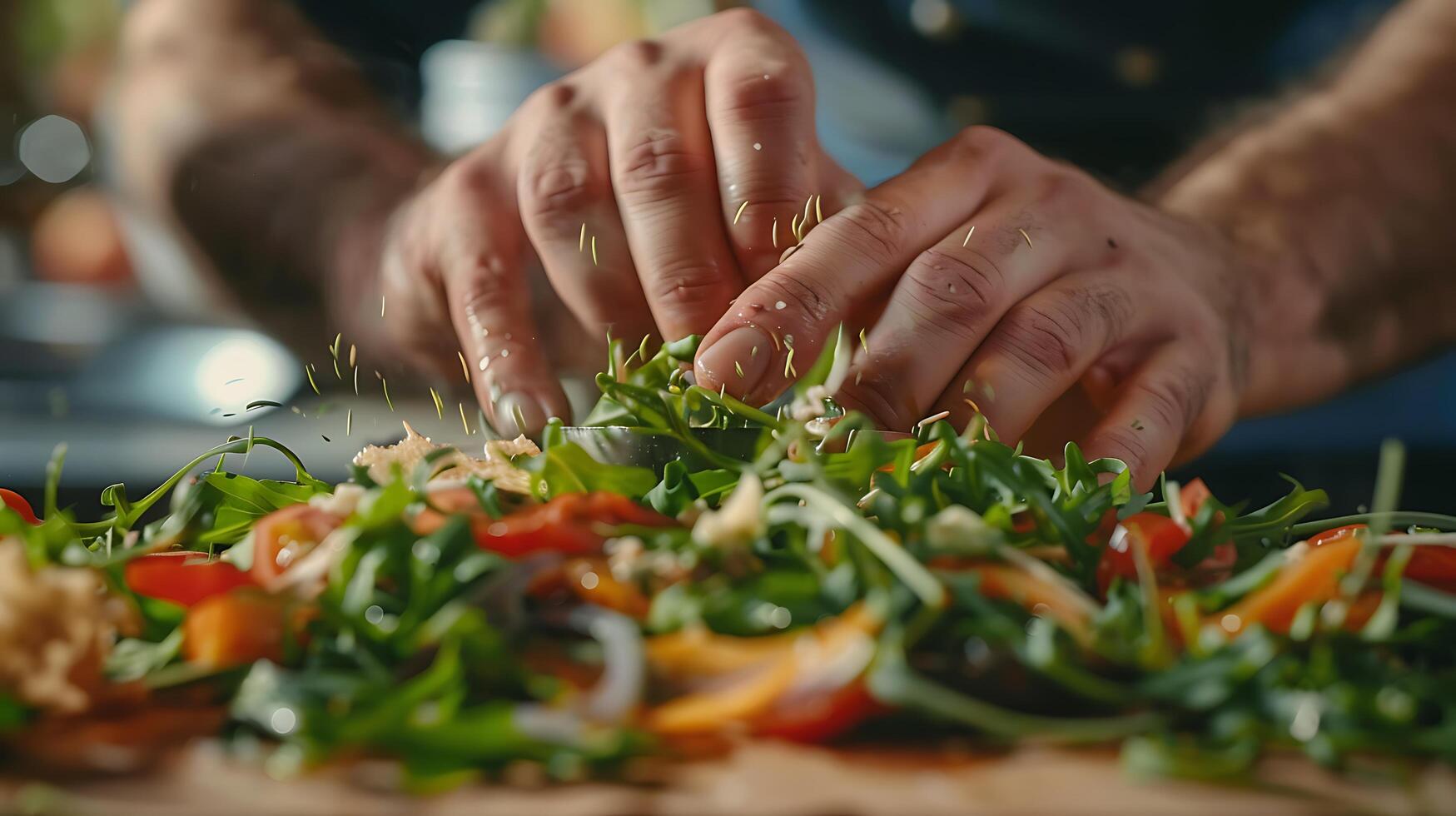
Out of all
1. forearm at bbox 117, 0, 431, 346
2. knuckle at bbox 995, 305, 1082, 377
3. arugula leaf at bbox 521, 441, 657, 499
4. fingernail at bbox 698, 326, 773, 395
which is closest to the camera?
arugula leaf at bbox 521, 441, 657, 499

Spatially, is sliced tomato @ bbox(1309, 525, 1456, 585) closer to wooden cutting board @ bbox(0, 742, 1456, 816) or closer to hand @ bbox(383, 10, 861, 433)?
wooden cutting board @ bbox(0, 742, 1456, 816)

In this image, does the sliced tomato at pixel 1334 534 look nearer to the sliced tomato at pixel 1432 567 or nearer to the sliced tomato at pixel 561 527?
the sliced tomato at pixel 1432 567

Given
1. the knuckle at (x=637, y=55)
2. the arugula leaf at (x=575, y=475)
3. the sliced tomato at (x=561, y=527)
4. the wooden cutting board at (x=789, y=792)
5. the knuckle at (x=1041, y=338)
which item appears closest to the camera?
the wooden cutting board at (x=789, y=792)

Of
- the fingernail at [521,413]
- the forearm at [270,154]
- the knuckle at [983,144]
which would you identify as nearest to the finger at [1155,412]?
the knuckle at [983,144]

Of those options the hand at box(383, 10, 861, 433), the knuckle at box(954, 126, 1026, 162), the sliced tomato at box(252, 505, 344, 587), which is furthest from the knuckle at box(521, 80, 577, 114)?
the sliced tomato at box(252, 505, 344, 587)

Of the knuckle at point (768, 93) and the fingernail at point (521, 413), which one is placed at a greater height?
the knuckle at point (768, 93)

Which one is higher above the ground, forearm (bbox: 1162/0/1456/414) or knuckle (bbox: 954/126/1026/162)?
knuckle (bbox: 954/126/1026/162)

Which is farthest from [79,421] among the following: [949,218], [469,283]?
[949,218]

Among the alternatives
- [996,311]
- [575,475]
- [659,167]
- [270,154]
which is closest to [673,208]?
[659,167]
